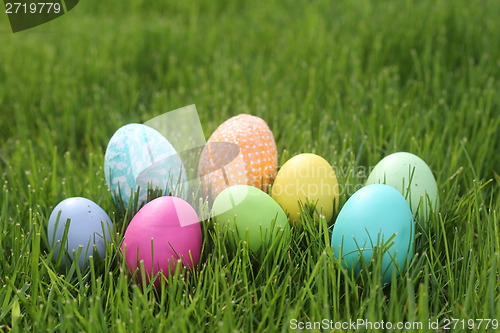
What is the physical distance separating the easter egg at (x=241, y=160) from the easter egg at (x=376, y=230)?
A: 36 centimetres

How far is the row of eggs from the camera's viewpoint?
1329mm

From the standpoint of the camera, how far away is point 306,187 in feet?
4.97

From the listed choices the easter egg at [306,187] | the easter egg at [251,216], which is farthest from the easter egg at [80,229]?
the easter egg at [306,187]

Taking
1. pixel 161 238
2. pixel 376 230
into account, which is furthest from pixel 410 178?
pixel 161 238

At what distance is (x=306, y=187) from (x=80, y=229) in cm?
65

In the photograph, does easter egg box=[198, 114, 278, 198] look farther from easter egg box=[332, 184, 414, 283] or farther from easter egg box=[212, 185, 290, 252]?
easter egg box=[332, 184, 414, 283]

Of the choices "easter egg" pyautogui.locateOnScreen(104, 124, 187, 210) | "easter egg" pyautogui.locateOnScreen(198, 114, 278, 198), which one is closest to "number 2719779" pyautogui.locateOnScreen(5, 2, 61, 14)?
"easter egg" pyautogui.locateOnScreen(104, 124, 187, 210)

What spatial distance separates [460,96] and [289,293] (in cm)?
158

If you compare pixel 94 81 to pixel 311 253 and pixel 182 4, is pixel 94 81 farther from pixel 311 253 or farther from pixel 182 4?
pixel 311 253

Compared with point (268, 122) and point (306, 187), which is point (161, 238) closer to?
point (306, 187)

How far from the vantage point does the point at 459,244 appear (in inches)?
58.3

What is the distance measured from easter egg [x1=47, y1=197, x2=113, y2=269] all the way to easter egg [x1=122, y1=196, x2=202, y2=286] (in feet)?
0.29

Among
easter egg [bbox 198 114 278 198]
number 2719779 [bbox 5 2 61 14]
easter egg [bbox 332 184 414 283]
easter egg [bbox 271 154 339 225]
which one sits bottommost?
easter egg [bbox 332 184 414 283]

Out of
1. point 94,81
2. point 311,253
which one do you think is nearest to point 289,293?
point 311,253
